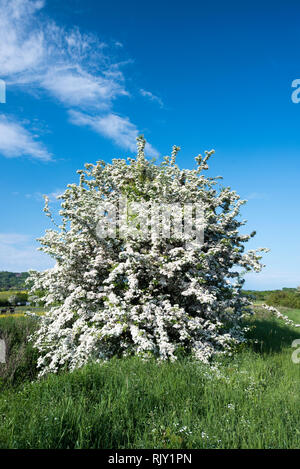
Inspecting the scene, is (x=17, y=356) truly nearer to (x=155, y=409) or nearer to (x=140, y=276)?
(x=140, y=276)

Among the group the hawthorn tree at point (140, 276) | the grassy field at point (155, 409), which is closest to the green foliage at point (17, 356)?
the hawthorn tree at point (140, 276)

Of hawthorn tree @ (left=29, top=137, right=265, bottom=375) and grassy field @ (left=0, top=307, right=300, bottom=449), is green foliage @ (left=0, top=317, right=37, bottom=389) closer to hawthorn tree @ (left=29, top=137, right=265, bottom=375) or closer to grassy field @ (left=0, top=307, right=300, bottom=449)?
hawthorn tree @ (left=29, top=137, right=265, bottom=375)

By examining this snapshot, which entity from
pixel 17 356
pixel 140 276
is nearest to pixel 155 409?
pixel 140 276

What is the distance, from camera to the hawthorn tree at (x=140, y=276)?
7062 mm

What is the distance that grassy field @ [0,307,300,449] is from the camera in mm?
3518

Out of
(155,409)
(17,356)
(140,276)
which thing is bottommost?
(17,356)

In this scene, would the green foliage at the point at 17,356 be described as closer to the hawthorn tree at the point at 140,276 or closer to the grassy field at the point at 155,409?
the hawthorn tree at the point at 140,276

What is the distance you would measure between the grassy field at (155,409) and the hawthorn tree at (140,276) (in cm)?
107

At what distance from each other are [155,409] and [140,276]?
13.7 ft

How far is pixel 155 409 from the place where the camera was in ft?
13.5

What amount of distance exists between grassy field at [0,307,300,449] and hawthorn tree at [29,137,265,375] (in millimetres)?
1067
